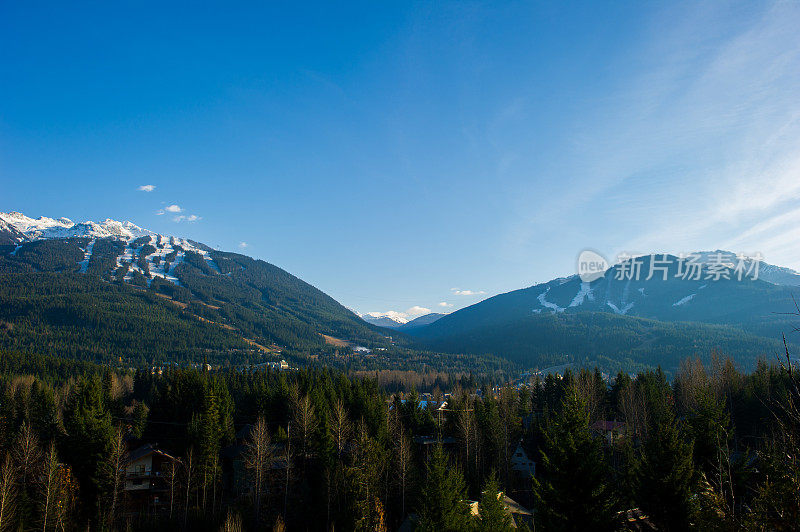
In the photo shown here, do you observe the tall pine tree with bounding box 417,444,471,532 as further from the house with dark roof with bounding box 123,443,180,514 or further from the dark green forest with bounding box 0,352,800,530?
the house with dark roof with bounding box 123,443,180,514

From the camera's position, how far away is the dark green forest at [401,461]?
18.0 m

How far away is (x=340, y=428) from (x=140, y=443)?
29958 mm

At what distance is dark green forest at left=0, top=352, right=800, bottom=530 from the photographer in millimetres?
18031

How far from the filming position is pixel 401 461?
38.8 metres

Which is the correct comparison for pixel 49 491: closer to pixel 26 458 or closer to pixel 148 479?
pixel 26 458

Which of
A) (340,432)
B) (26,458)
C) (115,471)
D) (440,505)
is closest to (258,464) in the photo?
(340,432)

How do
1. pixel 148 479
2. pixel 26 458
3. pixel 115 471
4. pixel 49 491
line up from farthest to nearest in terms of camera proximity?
pixel 148 479 → pixel 115 471 → pixel 26 458 → pixel 49 491

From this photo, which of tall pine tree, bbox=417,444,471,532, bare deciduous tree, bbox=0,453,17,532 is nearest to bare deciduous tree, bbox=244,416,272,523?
bare deciduous tree, bbox=0,453,17,532

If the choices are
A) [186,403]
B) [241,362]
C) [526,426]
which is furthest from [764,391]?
[241,362]

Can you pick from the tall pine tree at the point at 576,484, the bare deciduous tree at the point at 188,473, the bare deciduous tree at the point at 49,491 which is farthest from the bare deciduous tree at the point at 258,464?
the tall pine tree at the point at 576,484

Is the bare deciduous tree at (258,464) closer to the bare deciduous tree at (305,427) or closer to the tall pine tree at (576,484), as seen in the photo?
the bare deciduous tree at (305,427)

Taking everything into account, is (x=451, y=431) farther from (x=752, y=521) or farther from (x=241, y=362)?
(x=241, y=362)

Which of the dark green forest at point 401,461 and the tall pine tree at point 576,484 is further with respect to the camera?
the dark green forest at point 401,461

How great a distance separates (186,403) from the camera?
58125 mm
